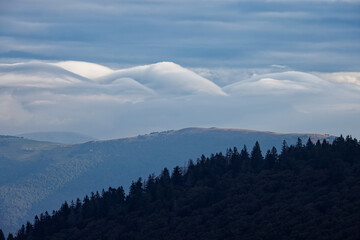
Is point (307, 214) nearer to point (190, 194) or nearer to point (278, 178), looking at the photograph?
point (278, 178)

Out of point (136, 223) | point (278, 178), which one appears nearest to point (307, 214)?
point (278, 178)

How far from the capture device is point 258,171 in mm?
196250

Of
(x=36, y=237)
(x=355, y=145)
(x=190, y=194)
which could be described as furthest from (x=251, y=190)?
(x=36, y=237)

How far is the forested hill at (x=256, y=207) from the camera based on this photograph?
137 metres

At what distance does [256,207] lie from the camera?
527 feet

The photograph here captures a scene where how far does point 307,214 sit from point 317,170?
38060 millimetres

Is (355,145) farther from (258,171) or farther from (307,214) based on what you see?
(307,214)

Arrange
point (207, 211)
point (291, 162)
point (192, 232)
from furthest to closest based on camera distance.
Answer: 1. point (291, 162)
2. point (207, 211)
3. point (192, 232)

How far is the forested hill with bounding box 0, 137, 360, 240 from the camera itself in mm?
136750

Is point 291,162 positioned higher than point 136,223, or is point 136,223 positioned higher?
point 291,162

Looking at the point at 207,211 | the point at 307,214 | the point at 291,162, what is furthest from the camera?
the point at 291,162

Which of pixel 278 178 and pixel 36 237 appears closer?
pixel 278 178

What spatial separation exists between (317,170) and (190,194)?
108 feet

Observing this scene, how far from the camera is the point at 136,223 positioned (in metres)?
180
